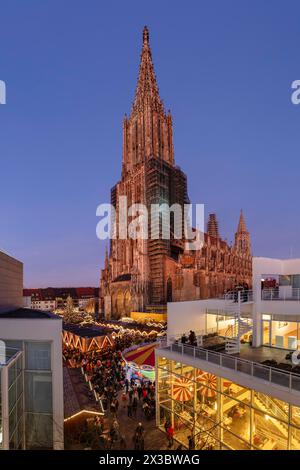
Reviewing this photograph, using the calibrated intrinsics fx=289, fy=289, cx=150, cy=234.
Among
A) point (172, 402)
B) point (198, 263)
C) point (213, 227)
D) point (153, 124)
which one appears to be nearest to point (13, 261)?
point (172, 402)

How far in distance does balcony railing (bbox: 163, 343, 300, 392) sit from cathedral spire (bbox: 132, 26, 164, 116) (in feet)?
265

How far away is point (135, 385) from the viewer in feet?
74.4

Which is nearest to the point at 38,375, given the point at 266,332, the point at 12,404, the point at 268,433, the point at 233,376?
the point at 12,404

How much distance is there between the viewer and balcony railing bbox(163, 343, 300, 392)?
1129cm

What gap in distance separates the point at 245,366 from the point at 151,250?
57966 millimetres

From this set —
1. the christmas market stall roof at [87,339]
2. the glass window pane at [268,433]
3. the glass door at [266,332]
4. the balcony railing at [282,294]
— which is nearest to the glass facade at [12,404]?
the glass window pane at [268,433]

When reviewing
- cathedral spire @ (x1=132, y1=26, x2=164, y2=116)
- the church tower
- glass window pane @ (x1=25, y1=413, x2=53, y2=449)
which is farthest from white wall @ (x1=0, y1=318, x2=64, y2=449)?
the church tower

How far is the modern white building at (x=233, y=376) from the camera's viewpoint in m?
11.6

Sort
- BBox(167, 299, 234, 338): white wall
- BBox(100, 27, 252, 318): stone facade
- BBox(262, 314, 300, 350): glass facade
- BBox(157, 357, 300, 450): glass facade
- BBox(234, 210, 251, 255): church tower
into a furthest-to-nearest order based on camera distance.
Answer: BBox(234, 210, 251, 255): church tower → BBox(100, 27, 252, 318): stone facade → BBox(167, 299, 234, 338): white wall → BBox(262, 314, 300, 350): glass facade → BBox(157, 357, 300, 450): glass facade

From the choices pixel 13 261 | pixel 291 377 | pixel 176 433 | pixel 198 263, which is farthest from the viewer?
pixel 198 263

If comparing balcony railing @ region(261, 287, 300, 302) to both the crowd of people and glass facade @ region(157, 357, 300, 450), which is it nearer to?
glass facade @ region(157, 357, 300, 450)

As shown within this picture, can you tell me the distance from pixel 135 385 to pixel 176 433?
24.1 feet
